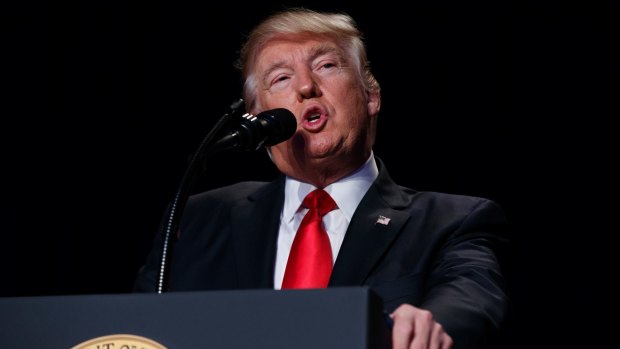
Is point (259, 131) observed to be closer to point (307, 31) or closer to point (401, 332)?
point (401, 332)

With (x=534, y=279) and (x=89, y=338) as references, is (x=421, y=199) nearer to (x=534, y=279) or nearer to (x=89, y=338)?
(x=534, y=279)

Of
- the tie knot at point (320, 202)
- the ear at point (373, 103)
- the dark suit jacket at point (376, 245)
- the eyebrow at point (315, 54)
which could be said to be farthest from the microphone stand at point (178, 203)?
the ear at point (373, 103)

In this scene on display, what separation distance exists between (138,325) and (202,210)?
3.83 feet

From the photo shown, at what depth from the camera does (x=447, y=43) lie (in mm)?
2908

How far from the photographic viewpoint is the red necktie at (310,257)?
82.9 inches

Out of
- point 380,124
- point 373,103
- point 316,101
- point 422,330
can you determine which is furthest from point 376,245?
point 380,124

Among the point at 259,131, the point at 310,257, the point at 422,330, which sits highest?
the point at 259,131

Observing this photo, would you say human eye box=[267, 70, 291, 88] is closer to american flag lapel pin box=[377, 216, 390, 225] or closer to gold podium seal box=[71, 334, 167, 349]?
american flag lapel pin box=[377, 216, 390, 225]

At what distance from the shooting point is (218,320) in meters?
1.20

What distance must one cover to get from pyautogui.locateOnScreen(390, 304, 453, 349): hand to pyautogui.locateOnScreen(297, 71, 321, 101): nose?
1.02 m

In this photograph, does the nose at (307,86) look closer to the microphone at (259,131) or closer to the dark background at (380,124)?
the microphone at (259,131)

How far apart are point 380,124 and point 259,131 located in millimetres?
1243

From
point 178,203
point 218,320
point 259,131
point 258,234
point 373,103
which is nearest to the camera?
point 218,320

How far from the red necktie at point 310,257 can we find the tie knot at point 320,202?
0.07ft
